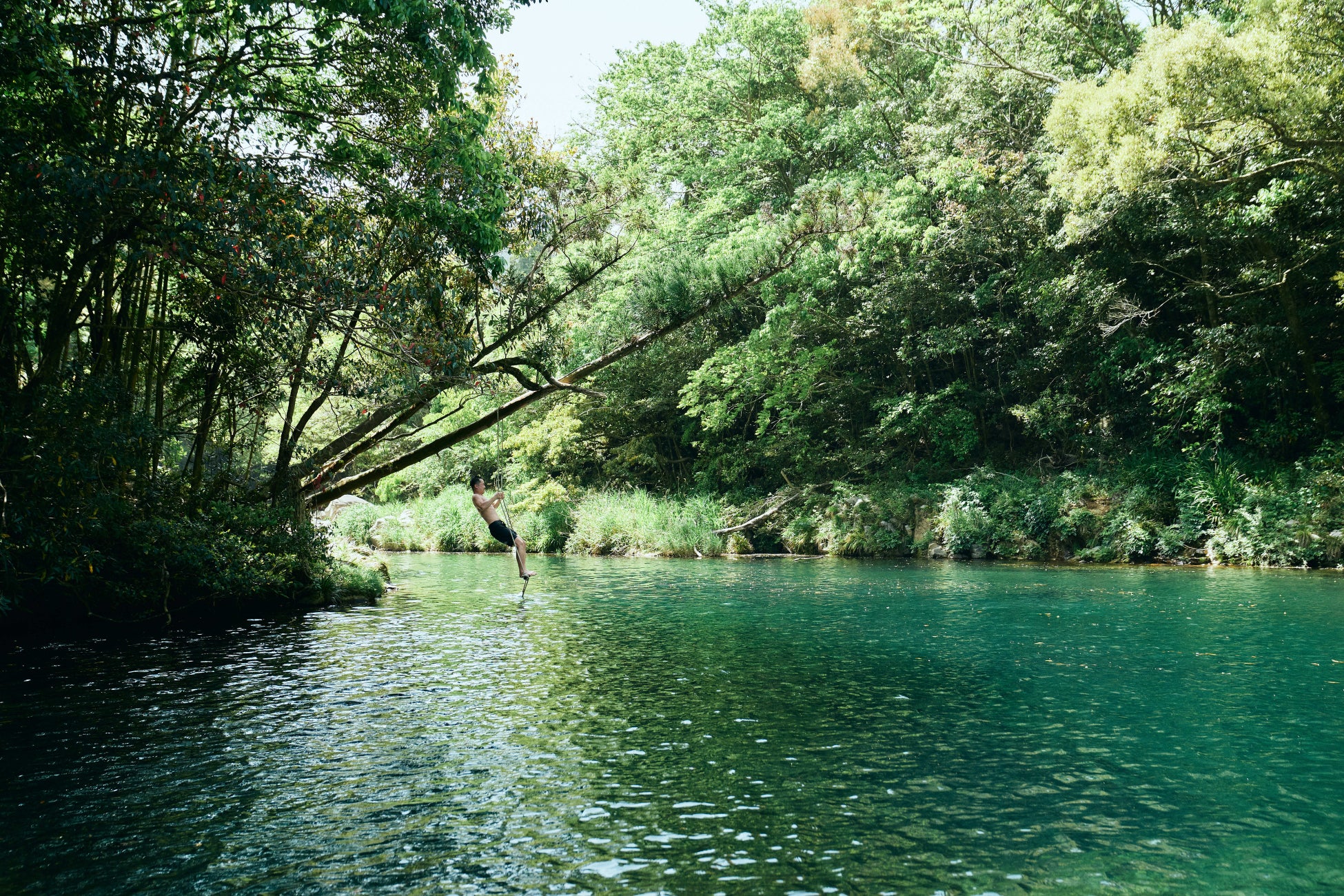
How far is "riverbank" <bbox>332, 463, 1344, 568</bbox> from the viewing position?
61.0 ft

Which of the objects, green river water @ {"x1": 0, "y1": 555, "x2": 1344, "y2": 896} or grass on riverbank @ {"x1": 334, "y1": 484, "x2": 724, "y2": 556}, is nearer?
green river water @ {"x1": 0, "y1": 555, "x2": 1344, "y2": 896}

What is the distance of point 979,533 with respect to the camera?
22625 millimetres

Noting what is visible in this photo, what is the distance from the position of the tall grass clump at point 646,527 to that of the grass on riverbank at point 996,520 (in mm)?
43

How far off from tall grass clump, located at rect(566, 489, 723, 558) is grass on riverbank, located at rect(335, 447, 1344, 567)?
4 cm

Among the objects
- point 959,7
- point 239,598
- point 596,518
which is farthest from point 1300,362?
point 239,598

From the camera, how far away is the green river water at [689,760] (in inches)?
169

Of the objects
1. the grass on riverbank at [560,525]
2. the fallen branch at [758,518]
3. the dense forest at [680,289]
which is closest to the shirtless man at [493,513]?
the dense forest at [680,289]

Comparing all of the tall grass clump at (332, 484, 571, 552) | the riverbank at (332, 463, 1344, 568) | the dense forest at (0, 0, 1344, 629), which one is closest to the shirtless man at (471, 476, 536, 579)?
the dense forest at (0, 0, 1344, 629)

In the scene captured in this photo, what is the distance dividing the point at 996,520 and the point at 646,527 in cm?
1005

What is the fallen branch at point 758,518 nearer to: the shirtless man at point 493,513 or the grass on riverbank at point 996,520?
the grass on riverbank at point 996,520

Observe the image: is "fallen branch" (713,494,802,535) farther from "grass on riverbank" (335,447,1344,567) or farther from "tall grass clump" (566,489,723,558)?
"tall grass clump" (566,489,723,558)

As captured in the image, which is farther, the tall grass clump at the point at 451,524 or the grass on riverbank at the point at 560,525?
the tall grass clump at the point at 451,524

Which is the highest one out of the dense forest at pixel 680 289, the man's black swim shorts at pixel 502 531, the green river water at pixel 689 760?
the dense forest at pixel 680 289

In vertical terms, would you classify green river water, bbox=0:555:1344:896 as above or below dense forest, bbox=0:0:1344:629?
below
